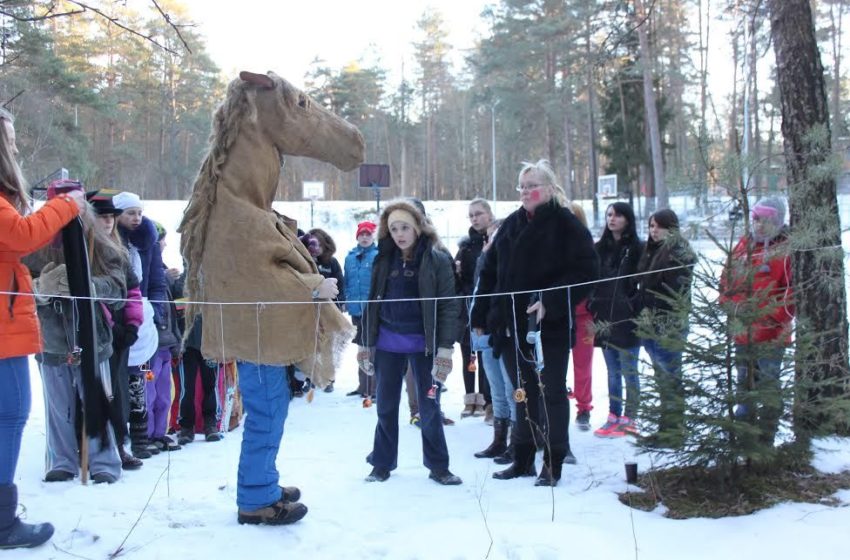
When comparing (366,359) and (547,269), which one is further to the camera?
(366,359)

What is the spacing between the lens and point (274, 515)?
344 cm

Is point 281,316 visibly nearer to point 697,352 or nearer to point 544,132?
point 697,352

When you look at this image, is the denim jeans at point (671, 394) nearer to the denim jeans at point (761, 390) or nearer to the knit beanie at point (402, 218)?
the denim jeans at point (761, 390)

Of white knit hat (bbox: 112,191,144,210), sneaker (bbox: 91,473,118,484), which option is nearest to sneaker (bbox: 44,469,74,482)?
sneaker (bbox: 91,473,118,484)

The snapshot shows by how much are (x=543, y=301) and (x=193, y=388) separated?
11.1ft

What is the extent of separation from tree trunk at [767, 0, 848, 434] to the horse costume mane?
10.0 feet

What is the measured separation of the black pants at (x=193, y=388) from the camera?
5.84 m

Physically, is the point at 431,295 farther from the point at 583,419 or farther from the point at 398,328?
the point at 583,419

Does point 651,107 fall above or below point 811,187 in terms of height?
above

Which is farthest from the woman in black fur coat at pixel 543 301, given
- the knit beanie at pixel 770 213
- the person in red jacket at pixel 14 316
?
the person in red jacket at pixel 14 316

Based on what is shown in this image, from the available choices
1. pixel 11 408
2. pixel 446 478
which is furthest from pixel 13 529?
pixel 446 478

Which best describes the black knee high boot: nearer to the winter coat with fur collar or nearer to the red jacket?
the winter coat with fur collar

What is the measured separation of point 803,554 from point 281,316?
2669mm

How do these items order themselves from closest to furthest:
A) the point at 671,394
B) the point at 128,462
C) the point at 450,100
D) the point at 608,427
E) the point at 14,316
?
the point at 14,316 < the point at 671,394 < the point at 128,462 < the point at 608,427 < the point at 450,100
